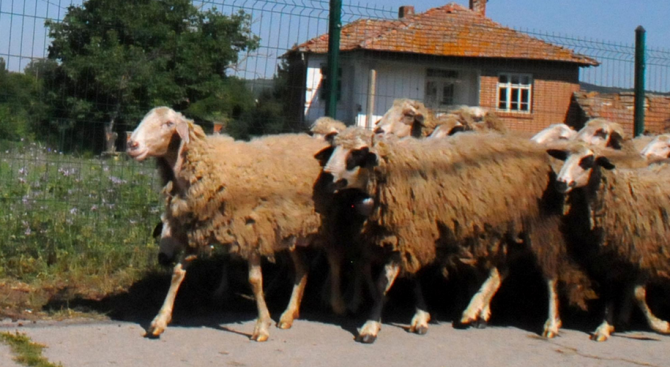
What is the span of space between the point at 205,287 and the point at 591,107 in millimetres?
5566

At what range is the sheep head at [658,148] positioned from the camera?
Result: 8398 mm

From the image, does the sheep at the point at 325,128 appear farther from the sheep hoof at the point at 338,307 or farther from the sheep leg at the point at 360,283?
the sheep hoof at the point at 338,307

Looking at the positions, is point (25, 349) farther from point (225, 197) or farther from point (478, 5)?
point (478, 5)

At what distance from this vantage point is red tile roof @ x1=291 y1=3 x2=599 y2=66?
918cm

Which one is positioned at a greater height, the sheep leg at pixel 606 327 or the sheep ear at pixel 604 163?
the sheep ear at pixel 604 163

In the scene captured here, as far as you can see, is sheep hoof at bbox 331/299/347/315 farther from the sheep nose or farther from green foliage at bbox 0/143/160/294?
the sheep nose

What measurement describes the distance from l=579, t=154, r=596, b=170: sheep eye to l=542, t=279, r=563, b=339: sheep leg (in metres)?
1.02

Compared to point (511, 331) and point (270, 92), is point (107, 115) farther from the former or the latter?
point (511, 331)

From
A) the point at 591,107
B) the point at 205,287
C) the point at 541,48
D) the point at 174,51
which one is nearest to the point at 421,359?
the point at 205,287

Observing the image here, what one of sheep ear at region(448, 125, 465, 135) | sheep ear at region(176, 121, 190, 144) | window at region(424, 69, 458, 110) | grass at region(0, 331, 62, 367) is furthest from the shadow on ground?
window at region(424, 69, 458, 110)

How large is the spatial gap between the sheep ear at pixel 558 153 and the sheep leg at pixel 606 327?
1.26 meters

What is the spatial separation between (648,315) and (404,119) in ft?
8.78

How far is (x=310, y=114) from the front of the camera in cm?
872

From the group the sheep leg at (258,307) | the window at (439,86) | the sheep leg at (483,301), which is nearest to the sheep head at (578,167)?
the sheep leg at (483,301)
